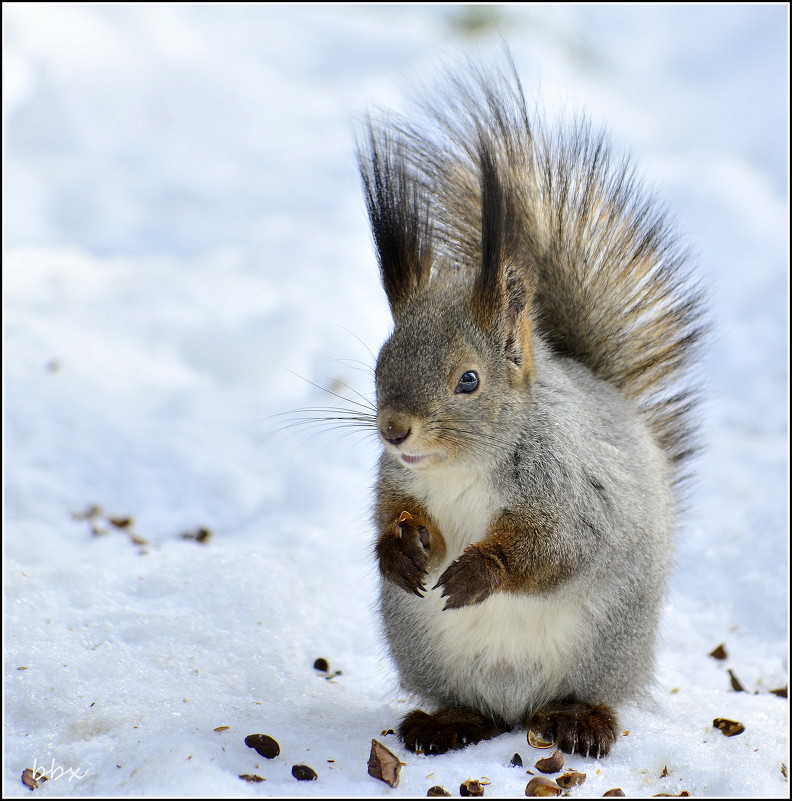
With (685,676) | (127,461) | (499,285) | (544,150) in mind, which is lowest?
(127,461)

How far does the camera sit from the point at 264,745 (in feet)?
6.42

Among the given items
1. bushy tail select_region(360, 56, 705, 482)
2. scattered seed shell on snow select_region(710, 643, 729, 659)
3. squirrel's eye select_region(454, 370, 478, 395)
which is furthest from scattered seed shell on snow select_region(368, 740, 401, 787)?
scattered seed shell on snow select_region(710, 643, 729, 659)

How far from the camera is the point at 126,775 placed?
6.01 feet

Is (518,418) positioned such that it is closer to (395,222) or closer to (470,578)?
(470,578)

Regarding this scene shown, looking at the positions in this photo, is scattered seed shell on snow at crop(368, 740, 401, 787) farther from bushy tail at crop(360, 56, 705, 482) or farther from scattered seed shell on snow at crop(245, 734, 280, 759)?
bushy tail at crop(360, 56, 705, 482)

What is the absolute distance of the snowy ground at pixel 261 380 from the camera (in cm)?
213

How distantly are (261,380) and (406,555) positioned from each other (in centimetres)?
183

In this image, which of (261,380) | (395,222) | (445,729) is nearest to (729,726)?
(445,729)

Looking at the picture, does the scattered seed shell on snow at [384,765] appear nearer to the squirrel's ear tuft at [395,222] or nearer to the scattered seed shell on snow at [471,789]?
the scattered seed shell on snow at [471,789]

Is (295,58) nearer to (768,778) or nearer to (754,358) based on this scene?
(754,358)

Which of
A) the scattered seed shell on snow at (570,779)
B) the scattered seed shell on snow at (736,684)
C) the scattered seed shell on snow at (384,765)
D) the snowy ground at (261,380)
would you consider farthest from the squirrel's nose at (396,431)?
the scattered seed shell on snow at (736,684)

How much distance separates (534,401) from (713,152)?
356 cm

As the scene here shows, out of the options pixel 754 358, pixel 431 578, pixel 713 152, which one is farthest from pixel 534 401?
pixel 713 152

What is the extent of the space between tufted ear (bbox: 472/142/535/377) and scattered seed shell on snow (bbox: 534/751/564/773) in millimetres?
724
